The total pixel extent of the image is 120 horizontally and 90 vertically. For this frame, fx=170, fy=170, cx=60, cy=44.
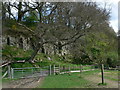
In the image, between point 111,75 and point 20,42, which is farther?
point 20,42

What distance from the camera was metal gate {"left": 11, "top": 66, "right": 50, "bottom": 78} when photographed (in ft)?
43.2

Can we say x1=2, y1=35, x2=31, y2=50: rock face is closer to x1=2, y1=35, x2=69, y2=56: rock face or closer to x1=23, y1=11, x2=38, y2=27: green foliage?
x1=2, y1=35, x2=69, y2=56: rock face

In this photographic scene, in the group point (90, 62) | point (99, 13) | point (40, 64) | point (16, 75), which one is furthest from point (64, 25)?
point (90, 62)

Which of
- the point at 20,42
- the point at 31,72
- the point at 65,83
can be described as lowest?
the point at 65,83

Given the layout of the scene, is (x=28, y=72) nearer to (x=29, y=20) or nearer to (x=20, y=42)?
(x=20, y=42)

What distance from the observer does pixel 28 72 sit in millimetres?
13984

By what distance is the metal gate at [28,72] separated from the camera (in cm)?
1318

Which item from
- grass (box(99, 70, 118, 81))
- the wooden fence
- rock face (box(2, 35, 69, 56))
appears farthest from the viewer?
rock face (box(2, 35, 69, 56))

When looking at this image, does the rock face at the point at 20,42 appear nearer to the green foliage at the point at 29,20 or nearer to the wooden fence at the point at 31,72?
the green foliage at the point at 29,20

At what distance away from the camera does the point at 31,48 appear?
85.6 feet

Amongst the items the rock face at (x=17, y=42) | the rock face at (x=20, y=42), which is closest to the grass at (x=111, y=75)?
the rock face at (x=20, y=42)

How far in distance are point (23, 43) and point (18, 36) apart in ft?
4.21

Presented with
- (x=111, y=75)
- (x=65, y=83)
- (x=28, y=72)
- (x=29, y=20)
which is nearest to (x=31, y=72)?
(x=28, y=72)

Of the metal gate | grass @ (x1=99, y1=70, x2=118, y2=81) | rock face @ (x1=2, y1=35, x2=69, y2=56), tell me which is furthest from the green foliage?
grass @ (x1=99, y1=70, x2=118, y2=81)
